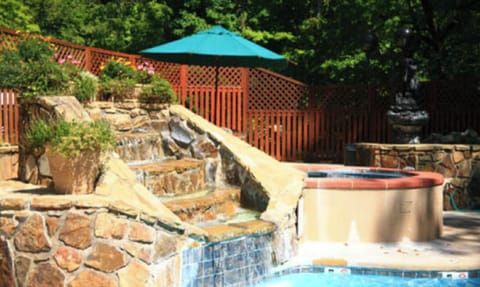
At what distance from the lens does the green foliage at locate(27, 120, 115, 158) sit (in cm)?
416

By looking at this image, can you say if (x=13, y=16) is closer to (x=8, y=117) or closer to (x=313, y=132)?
(x=313, y=132)

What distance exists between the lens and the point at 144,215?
4.12 metres

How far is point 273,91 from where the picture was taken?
1191 cm

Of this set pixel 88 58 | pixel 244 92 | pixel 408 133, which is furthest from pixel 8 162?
pixel 408 133

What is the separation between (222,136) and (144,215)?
3.59m

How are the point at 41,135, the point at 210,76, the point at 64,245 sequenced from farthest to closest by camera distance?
the point at 210,76 → the point at 41,135 → the point at 64,245

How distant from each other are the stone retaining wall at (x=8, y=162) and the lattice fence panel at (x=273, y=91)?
6.31 m

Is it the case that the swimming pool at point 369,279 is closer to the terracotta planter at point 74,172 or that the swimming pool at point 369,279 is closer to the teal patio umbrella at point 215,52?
the terracotta planter at point 74,172

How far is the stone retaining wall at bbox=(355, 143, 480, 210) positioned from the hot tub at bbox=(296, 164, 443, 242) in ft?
8.57

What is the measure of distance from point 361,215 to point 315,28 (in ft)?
34.1

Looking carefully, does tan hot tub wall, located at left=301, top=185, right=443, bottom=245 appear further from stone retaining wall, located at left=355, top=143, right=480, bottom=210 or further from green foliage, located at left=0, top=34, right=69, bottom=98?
green foliage, located at left=0, top=34, right=69, bottom=98

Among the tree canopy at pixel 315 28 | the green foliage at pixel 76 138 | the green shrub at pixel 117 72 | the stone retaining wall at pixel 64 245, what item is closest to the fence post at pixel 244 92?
the tree canopy at pixel 315 28

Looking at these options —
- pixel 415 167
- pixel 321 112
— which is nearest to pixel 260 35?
pixel 321 112

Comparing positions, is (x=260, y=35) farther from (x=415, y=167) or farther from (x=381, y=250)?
(x=381, y=250)
